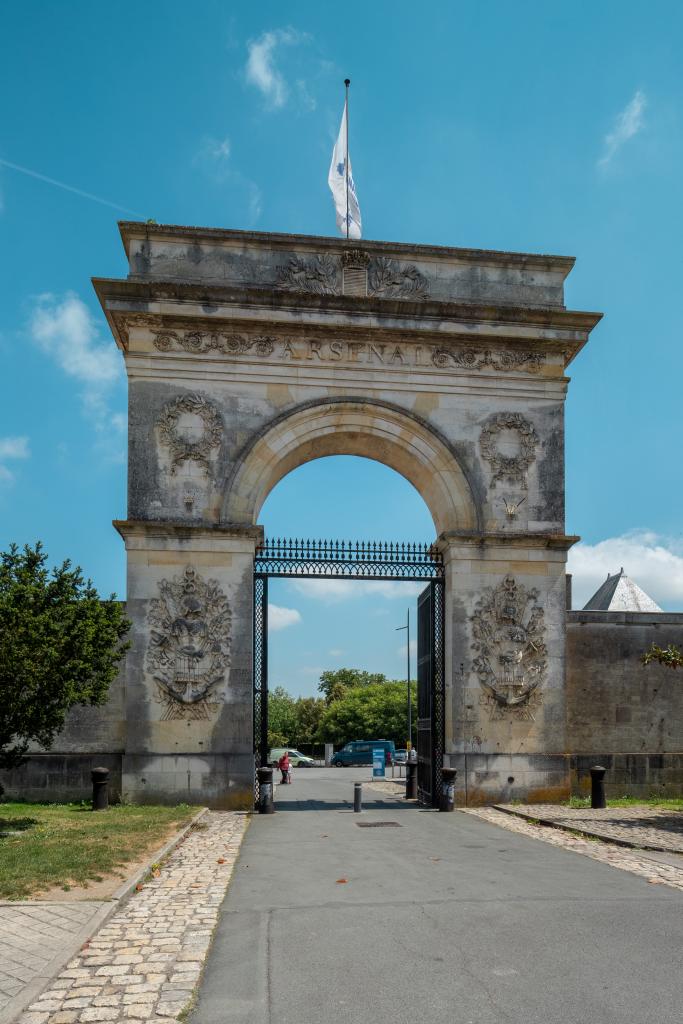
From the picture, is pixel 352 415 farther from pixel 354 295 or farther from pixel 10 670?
pixel 10 670

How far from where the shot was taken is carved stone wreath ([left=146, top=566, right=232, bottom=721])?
16.3 meters

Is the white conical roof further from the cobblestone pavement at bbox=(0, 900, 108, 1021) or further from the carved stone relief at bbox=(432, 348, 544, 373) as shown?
the cobblestone pavement at bbox=(0, 900, 108, 1021)

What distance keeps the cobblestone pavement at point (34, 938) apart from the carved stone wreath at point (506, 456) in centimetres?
1228

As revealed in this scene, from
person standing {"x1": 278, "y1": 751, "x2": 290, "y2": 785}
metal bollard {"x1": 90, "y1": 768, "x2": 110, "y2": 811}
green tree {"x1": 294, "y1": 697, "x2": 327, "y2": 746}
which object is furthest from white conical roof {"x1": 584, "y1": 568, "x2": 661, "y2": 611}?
green tree {"x1": 294, "y1": 697, "x2": 327, "y2": 746}

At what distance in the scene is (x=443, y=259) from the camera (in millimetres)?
18281

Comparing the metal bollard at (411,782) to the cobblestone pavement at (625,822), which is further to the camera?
the metal bollard at (411,782)

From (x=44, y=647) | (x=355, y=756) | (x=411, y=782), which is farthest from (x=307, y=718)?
(x=44, y=647)

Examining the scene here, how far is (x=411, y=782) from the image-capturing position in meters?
19.7

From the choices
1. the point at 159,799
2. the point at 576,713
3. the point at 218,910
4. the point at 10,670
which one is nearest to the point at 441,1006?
the point at 218,910

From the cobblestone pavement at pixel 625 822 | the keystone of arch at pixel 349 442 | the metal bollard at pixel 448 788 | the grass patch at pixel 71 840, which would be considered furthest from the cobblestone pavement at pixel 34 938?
the keystone of arch at pixel 349 442

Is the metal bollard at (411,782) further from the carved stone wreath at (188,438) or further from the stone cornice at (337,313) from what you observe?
the stone cornice at (337,313)

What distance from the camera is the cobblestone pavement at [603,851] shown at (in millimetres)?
9516

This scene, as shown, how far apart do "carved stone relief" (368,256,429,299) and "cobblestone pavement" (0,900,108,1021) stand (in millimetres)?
13373

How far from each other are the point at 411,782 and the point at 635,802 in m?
4.87
